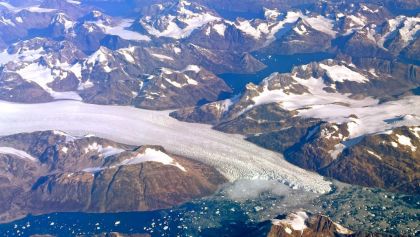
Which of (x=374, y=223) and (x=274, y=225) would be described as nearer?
(x=274, y=225)

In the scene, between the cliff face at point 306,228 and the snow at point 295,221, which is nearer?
the cliff face at point 306,228

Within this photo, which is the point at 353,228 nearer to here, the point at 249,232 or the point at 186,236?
the point at 249,232

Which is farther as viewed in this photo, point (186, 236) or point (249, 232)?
point (186, 236)

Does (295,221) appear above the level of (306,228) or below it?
above

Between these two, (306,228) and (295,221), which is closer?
(306,228)

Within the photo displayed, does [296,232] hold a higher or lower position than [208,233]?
higher

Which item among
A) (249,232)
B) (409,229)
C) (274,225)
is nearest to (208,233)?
(249,232)

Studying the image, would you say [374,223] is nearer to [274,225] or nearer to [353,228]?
[353,228]

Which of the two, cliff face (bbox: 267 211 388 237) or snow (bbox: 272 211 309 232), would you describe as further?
snow (bbox: 272 211 309 232)

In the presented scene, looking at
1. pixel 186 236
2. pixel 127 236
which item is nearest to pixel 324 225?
pixel 186 236
